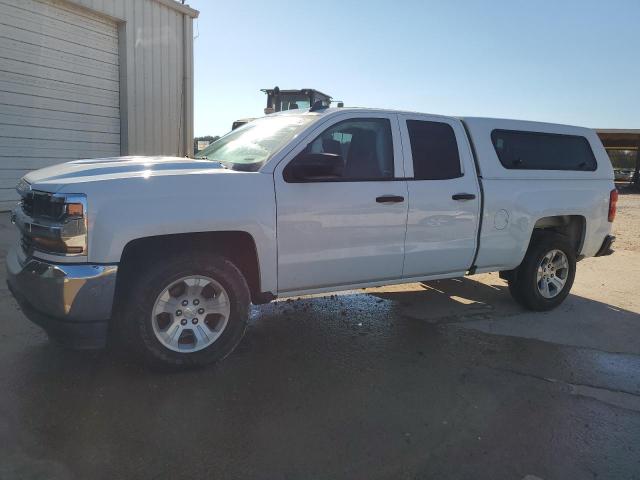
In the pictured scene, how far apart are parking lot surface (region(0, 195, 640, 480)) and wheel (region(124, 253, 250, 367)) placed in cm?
19

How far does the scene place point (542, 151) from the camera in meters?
5.78

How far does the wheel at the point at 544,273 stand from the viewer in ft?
18.6

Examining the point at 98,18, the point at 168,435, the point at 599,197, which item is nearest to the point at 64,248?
the point at 168,435

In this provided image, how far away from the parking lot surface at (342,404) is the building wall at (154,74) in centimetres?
662

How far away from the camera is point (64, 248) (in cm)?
337

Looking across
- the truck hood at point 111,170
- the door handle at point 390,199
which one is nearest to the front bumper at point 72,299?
the truck hood at point 111,170

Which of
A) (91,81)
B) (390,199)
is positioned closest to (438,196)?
(390,199)

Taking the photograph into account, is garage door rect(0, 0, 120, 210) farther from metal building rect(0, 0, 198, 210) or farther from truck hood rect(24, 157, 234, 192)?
truck hood rect(24, 157, 234, 192)

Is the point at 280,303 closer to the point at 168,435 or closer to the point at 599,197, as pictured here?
the point at 168,435

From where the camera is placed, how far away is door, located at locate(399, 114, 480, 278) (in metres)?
4.71

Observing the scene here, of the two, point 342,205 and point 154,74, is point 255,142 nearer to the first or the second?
point 342,205

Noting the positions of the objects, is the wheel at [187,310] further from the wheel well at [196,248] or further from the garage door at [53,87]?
the garage door at [53,87]

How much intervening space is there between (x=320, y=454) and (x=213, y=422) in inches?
28.6

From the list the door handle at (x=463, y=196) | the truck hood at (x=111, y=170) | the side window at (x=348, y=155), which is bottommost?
the door handle at (x=463, y=196)
